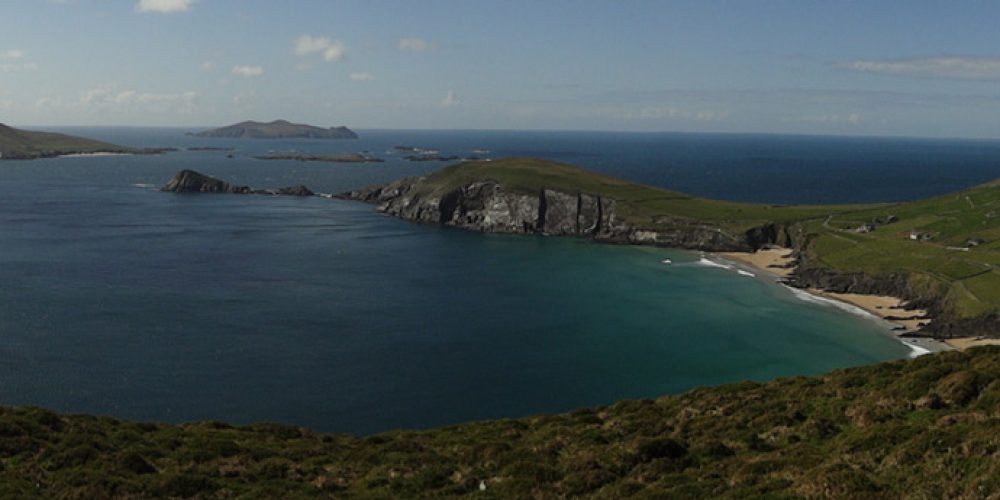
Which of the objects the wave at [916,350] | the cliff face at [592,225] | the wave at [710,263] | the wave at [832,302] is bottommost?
the wave at [916,350]

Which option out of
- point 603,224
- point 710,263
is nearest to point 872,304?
point 710,263

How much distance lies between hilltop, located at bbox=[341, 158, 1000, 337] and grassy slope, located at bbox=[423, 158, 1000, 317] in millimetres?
221

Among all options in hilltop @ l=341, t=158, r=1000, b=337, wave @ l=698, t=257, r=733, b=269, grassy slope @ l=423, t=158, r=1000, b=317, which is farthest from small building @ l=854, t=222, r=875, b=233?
wave @ l=698, t=257, r=733, b=269

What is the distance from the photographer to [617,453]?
28.8 meters

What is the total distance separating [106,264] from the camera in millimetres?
128375

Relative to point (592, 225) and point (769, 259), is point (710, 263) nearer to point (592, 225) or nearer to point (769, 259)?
point (769, 259)

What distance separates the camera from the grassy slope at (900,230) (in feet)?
353

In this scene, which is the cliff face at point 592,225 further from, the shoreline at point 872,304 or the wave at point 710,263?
the wave at point 710,263

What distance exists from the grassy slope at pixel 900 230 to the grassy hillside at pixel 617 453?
78884mm

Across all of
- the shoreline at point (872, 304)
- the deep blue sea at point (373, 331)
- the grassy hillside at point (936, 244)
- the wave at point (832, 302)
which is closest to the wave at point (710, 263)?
the deep blue sea at point (373, 331)

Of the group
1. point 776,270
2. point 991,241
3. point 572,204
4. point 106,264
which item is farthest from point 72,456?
point 572,204

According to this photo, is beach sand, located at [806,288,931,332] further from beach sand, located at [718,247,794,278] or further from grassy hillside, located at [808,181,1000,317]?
beach sand, located at [718,247,794,278]

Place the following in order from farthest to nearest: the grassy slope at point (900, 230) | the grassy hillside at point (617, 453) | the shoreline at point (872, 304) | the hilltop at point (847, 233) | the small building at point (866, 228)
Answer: the small building at point (866, 228) < the grassy slope at point (900, 230) < the hilltop at point (847, 233) < the shoreline at point (872, 304) < the grassy hillside at point (617, 453)

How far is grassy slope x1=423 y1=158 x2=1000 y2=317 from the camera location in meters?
108
